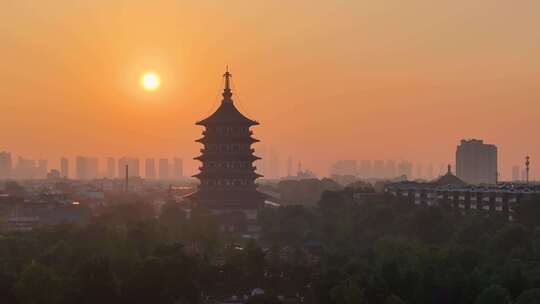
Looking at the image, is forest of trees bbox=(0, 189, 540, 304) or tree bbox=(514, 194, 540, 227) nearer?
forest of trees bbox=(0, 189, 540, 304)

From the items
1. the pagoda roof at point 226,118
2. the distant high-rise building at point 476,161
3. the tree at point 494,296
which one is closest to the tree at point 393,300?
the tree at point 494,296

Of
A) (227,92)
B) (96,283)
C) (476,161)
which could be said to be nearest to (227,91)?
(227,92)

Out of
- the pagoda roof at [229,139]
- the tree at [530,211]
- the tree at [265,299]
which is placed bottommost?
the tree at [265,299]

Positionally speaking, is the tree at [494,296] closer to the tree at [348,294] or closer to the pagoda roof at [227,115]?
the tree at [348,294]

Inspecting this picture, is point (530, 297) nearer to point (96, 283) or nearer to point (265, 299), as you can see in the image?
point (265, 299)

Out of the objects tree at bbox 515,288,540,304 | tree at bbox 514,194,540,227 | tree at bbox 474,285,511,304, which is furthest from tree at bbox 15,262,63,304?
tree at bbox 514,194,540,227

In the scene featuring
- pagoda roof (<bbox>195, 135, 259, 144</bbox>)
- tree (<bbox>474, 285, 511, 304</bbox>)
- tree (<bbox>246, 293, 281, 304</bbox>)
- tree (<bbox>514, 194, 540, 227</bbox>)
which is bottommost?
tree (<bbox>246, 293, 281, 304</bbox>)

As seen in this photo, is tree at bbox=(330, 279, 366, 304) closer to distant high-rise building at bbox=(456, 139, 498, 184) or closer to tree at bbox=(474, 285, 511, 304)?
tree at bbox=(474, 285, 511, 304)

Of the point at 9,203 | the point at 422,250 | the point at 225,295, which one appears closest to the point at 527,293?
the point at 422,250
